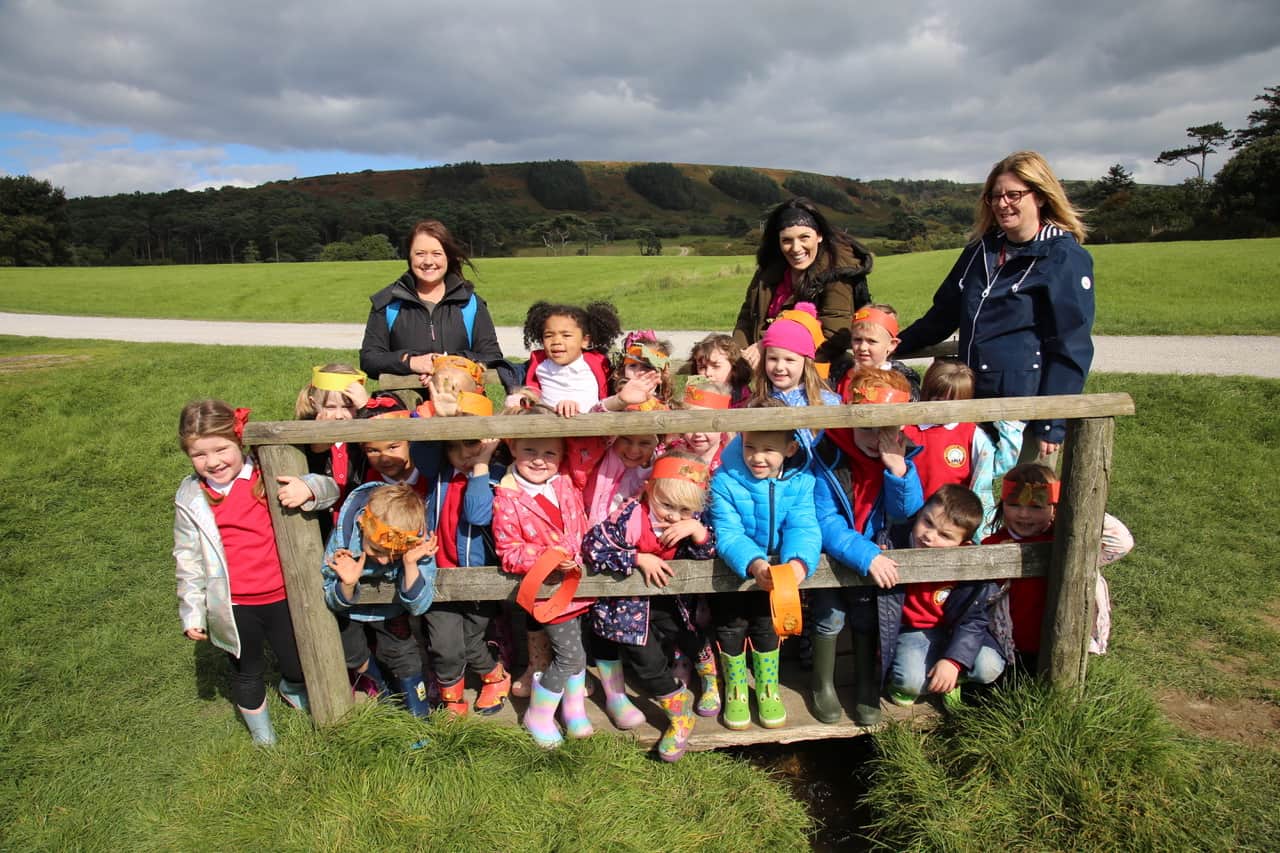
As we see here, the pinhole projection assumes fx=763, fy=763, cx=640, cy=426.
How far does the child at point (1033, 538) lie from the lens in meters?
3.64

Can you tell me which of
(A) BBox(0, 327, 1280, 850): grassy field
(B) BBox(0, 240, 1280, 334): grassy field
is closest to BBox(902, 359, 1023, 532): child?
(A) BBox(0, 327, 1280, 850): grassy field

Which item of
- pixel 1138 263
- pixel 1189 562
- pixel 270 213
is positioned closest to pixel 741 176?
pixel 270 213

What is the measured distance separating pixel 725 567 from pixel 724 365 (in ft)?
4.53

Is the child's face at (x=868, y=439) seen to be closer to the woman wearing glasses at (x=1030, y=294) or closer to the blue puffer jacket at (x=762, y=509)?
the blue puffer jacket at (x=762, y=509)

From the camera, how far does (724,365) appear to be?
4.45m

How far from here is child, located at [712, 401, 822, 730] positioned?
342 cm

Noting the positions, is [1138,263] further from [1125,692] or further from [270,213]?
[270,213]

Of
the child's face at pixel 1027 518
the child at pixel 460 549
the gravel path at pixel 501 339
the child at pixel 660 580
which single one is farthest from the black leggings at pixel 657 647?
the gravel path at pixel 501 339

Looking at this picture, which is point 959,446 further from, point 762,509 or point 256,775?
point 256,775

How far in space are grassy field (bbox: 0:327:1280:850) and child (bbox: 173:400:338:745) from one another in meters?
0.54

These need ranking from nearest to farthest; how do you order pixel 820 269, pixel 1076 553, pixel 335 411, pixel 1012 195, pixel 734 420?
pixel 734 420 < pixel 1076 553 < pixel 1012 195 < pixel 335 411 < pixel 820 269

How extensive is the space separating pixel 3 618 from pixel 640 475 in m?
4.99

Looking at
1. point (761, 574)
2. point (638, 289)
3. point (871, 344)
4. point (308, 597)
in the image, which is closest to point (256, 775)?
point (308, 597)

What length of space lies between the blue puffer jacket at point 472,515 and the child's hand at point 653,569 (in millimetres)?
738
